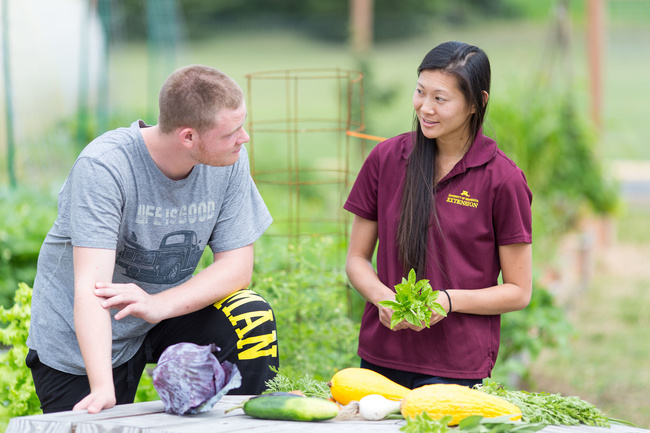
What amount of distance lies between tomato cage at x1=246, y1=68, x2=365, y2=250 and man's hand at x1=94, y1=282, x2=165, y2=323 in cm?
99

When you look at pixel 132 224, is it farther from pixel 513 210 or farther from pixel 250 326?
pixel 513 210

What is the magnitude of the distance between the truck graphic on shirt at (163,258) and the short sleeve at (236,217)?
0.08 m

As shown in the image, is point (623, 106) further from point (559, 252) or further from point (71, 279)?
point (71, 279)

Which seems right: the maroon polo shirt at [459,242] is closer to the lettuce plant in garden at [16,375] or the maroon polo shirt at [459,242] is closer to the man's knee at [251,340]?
the man's knee at [251,340]

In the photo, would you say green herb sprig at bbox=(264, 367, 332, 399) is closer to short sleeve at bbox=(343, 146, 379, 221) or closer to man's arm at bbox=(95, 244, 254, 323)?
man's arm at bbox=(95, 244, 254, 323)

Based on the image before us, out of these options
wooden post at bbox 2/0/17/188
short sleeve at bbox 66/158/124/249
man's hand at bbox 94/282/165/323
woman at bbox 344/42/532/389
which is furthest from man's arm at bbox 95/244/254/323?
wooden post at bbox 2/0/17/188

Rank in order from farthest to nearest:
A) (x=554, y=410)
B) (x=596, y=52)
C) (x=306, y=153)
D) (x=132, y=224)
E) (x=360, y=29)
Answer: (x=306, y=153) → (x=360, y=29) → (x=596, y=52) → (x=132, y=224) → (x=554, y=410)

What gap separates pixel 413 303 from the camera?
73.2 inches

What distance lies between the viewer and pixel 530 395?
1.78 meters

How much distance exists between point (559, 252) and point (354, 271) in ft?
12.9

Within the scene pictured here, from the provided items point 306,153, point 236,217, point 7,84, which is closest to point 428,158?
point 236,217

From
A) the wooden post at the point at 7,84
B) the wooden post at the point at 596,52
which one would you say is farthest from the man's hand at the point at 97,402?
the wooden post at the point at 596,52

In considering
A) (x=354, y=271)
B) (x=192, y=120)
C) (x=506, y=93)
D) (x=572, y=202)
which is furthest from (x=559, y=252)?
(x=192, y=120)

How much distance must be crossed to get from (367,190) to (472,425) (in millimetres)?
1005
